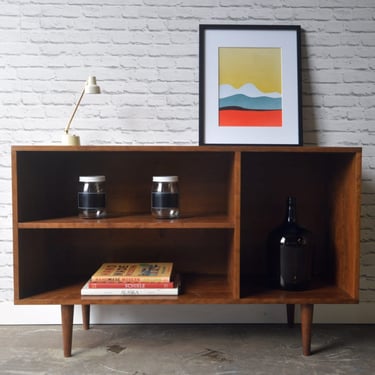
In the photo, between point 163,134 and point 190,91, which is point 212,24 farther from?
point 163,134

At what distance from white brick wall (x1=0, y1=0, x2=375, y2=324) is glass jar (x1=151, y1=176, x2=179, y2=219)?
27 cm

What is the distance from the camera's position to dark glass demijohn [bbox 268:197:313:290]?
1325 mm

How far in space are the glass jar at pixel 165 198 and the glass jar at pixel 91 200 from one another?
187mm

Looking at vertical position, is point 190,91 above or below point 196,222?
above

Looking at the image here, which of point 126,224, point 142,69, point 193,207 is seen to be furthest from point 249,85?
point 126,224

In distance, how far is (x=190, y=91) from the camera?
1.57m

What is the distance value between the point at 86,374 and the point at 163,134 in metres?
0.89

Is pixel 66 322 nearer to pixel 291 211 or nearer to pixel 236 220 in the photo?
pixel 236 220

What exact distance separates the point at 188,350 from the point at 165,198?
0.54m

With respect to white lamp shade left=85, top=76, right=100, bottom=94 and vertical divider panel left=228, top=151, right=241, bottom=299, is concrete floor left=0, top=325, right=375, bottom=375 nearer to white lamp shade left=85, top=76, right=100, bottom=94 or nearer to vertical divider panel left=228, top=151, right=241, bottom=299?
vertical divider panel left=228, top=151, right=241, bottom=299

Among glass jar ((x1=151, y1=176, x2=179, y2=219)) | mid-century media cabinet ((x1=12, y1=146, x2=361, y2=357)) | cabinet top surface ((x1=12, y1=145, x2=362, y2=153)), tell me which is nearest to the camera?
cabinet top surface ((x1=12, y1=145, x2=362, y2=153))

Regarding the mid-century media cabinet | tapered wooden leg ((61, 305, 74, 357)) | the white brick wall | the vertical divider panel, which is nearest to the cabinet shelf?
the vertical divider panel

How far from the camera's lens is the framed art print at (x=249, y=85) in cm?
154

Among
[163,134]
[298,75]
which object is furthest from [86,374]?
[298,75]
